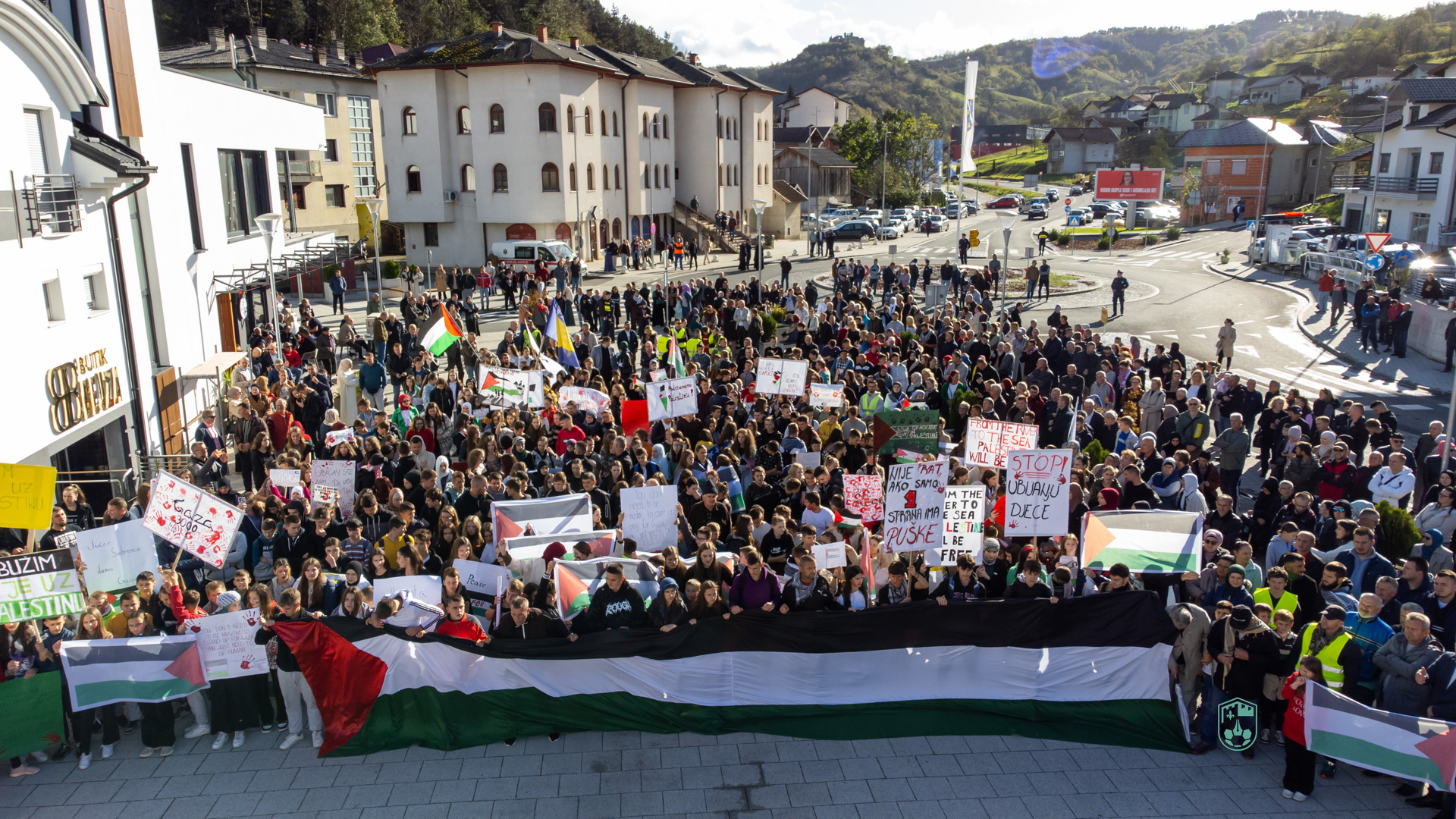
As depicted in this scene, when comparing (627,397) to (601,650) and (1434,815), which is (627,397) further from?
(1434,815)

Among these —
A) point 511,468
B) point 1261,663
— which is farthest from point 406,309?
point 1261,663

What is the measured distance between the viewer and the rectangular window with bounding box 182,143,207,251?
822 inches

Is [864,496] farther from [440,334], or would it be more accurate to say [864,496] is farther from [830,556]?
[440,334]

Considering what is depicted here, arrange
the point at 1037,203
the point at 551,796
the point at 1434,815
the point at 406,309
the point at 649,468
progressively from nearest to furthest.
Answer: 1. the point at 1434,815
2. the point at 551,796
3. the point at 649,468
4. the point at 406,309
5. the point at 1037,203

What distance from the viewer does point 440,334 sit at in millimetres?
18469

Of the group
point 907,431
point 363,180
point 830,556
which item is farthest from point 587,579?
point 363,180

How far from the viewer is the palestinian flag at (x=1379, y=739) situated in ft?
24.8

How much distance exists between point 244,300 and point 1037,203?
229 ft

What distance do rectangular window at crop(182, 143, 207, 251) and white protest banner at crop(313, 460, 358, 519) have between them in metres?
10.8

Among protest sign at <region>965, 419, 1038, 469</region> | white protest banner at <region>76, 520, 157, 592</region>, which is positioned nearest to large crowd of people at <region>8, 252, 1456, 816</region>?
white protest banner at <region>76, 520, 157, 592</region>

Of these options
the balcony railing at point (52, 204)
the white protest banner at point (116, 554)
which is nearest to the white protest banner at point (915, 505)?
the white protest banner at point (116, 554)

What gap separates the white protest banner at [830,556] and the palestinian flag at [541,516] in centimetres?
300

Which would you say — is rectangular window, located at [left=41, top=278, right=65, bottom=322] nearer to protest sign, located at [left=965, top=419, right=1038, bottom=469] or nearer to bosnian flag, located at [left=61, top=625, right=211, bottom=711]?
bosnian flag, located at [left=61, top=625, right=211, bottom=711]

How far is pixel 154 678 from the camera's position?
920cm
